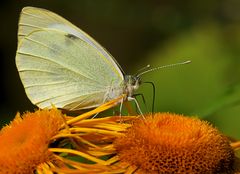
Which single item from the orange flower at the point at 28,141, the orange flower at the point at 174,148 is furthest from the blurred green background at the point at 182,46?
the orange flower at the point at 28,141

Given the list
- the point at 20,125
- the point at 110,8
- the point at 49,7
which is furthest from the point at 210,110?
the point at 49,7

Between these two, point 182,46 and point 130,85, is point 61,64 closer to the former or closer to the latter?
point 130,85

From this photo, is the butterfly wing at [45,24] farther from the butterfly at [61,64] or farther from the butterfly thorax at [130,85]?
the butterfly thorax at [130,85]

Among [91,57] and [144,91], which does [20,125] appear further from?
[144,91]

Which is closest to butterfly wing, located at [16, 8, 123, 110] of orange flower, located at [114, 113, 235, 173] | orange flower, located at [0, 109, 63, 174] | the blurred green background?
orange flower, located at [0, 109, 63, 174]

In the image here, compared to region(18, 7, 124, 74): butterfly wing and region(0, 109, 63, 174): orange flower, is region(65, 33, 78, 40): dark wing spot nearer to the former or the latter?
region(18, 7, 124, 74): butterfly wing
